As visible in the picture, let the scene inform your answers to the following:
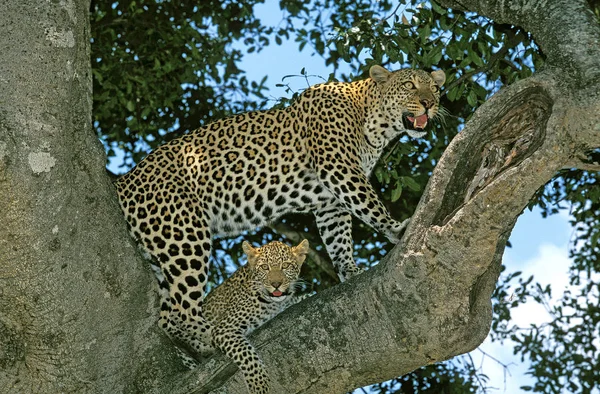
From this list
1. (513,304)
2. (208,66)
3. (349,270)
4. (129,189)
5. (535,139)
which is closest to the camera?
(535,139)

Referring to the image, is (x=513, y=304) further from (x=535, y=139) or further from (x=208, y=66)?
(x=535, y=139)

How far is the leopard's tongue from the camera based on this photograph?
9273 mm

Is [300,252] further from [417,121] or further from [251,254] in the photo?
[417,121]

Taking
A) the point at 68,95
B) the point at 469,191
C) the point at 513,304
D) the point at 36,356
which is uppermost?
the point at 513,304

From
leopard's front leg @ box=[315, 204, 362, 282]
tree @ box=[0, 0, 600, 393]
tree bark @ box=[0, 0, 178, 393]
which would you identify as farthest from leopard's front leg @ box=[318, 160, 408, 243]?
tree bark @ box=[0, 0, 178, 393]

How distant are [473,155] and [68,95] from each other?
247 centimetres

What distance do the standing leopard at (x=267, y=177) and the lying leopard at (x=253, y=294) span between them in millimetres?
200

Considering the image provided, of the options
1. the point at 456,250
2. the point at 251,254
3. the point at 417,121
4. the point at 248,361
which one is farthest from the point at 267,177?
the point at 456,250

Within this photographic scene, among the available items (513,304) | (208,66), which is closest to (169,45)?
(208,66)

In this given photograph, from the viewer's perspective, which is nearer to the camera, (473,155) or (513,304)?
(473,155)

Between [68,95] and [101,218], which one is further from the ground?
[68,95]

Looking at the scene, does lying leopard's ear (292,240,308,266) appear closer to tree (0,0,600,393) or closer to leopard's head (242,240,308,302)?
leopard's head (242,240,308,302)

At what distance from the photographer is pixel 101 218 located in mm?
7078

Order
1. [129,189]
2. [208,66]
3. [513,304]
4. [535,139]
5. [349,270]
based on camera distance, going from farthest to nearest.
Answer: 1. [208,66]
2. [513,304]
3. [349,270]
4. [129,189]
5. [535,139]
